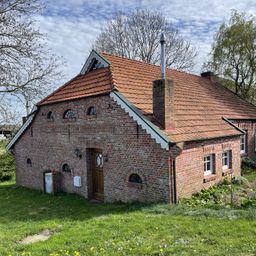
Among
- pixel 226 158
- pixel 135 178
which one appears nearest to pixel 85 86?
pixel 135 178

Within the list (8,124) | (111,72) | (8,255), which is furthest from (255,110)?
(8,255)

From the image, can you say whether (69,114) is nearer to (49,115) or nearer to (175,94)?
(49,115)

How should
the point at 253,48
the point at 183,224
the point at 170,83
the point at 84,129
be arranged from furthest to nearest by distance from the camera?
the point at 253,48, the point at 84,129, the point at 170,83, the point at 183,224

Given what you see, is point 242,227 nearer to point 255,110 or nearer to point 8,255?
point 8,255

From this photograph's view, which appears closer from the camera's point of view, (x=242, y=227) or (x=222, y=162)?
(x=242, y=227)

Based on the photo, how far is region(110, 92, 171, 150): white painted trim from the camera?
10598 millimetres

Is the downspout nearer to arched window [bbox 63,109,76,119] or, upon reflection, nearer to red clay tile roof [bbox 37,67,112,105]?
red clay tile roof [bbox 37,67,112,105]

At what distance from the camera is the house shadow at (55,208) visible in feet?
35.3

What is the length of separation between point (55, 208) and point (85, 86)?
19.2 feet

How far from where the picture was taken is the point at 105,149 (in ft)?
42.5

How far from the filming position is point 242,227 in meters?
7.88

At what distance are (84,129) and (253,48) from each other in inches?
827

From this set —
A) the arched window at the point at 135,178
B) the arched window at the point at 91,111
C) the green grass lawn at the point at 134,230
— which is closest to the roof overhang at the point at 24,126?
the arched window at the point at 91,111

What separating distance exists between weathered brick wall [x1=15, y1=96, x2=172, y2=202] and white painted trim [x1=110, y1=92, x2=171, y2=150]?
0.94ft
